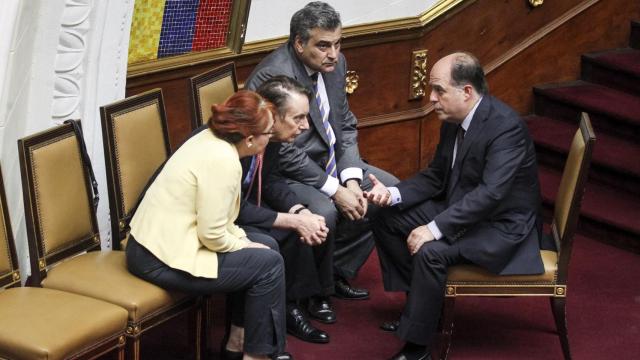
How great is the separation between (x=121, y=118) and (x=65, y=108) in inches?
10.1

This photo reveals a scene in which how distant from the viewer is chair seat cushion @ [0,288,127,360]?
369cm

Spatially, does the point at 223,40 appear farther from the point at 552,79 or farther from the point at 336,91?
the point at 552,79

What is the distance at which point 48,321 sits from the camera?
3.80 meters

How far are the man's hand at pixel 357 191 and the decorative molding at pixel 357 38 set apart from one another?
3.14ft

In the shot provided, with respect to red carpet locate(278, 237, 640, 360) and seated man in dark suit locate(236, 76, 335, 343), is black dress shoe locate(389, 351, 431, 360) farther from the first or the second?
seated man in dark suit locate(236, 76, 335, 343)

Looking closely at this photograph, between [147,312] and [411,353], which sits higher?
[147,312]

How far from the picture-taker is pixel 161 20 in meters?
5.31

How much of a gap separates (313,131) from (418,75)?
5.02 ft

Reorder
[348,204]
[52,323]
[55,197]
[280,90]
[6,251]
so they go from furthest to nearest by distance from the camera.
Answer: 1. [348,204]
2. [280,90]
3. [55,197]
4. [6,251]
5. [52,323]

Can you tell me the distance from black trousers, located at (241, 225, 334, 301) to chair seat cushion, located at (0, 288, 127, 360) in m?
0.91

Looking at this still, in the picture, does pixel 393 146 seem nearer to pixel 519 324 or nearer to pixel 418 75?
pixel 418 75

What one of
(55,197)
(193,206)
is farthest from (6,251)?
(193,206)

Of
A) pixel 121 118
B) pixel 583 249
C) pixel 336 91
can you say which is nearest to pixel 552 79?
pixel 583 249

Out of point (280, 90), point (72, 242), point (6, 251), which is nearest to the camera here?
point (6, 251)
